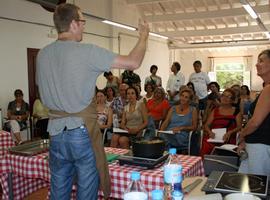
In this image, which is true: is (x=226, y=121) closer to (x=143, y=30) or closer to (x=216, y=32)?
(x=143, y=30)

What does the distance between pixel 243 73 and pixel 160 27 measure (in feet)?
16.6

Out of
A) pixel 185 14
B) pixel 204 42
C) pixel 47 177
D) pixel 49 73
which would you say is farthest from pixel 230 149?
pixel 204 42

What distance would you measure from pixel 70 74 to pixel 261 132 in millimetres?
1380

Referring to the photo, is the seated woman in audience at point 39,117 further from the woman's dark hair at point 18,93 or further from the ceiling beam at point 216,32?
the ceiling beam at point 216,32

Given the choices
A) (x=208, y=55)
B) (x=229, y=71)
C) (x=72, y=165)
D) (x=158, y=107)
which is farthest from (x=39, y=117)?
(x=229, y=71)

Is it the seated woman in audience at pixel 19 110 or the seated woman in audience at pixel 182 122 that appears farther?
the seated woman in audience at pixel 19 110

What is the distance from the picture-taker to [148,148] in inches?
74.4

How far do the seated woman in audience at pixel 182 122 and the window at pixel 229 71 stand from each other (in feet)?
37.7

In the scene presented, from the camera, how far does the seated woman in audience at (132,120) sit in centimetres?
441

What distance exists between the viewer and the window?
15.2m

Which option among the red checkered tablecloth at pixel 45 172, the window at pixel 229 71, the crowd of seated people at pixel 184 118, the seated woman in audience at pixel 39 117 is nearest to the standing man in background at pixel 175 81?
the crowd of seated people at pixel 184 118

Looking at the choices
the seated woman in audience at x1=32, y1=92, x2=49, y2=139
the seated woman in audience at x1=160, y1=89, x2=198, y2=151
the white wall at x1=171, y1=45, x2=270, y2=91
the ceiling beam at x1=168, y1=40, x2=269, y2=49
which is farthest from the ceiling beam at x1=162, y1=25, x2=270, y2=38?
the seated woman in audience at x1=160, y1=89, x2=198, y2=151

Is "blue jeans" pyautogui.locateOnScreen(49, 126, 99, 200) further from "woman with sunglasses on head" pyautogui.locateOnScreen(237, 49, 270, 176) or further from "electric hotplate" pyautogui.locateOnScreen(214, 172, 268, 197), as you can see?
"woman with sunglasses on head" pyautogui.locateOnScreen(237, 49, 270, 176)

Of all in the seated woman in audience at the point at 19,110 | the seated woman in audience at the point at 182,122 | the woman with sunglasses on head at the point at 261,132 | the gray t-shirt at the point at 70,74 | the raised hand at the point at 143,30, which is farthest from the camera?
the seated woman in audience at the point at 19,110
